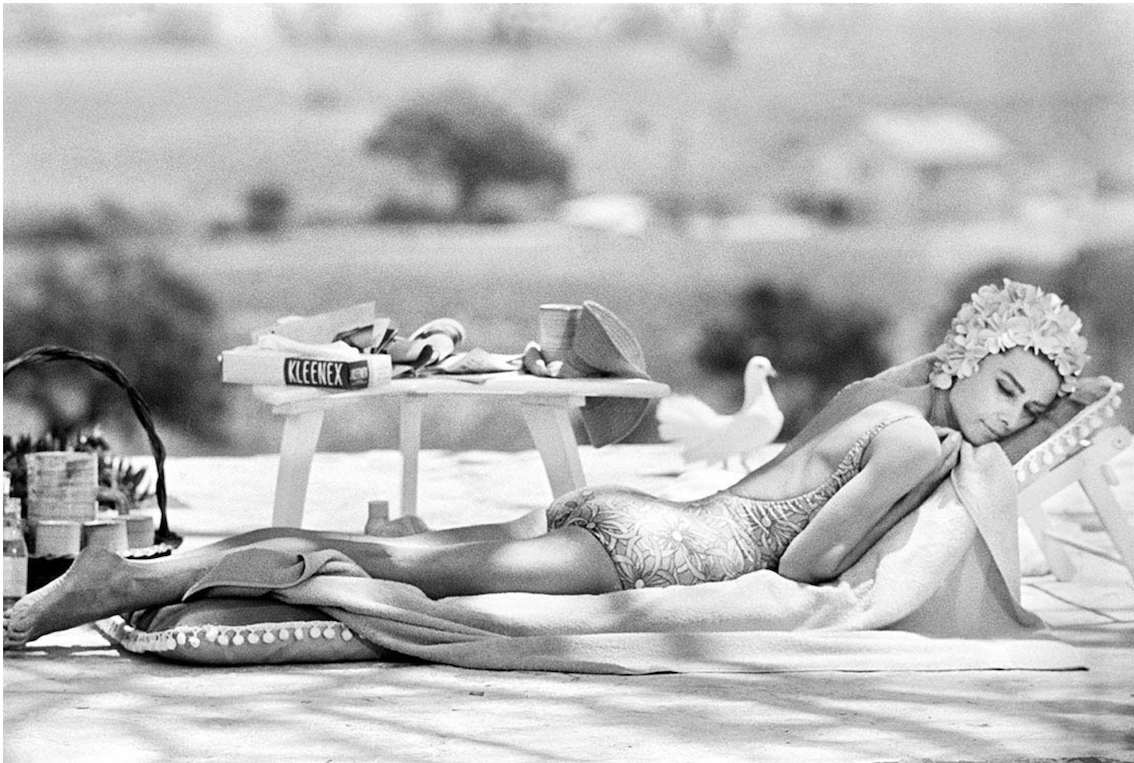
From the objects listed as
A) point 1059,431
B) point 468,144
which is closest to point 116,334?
point 468,144

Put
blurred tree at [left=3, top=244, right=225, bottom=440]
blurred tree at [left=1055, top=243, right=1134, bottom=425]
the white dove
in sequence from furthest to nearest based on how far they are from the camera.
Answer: blurred tree at [left=1055, top=243, right=1134, bottom=425] < blurred tree at [left=3, top=244, right=225, bottom=440] < the white dove

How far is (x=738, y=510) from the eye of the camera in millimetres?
3301

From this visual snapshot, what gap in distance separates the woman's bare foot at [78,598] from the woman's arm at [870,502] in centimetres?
128

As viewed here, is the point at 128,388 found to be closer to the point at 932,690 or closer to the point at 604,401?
the point at 604,401

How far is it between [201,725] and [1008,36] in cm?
585

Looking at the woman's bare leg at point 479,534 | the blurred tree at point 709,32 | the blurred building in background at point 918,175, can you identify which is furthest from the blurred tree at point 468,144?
the woman's bare leg at point 479,534

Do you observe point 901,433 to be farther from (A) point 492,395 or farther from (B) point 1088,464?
(A) point 492,395

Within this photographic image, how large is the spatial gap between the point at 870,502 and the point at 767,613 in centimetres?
30

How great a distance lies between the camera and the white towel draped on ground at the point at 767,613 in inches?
117

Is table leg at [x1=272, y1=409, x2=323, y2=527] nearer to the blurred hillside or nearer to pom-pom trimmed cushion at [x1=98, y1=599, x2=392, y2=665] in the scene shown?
pom-pom trimmed cushion at [x1=98, y1=599, x2=392, y2=665]

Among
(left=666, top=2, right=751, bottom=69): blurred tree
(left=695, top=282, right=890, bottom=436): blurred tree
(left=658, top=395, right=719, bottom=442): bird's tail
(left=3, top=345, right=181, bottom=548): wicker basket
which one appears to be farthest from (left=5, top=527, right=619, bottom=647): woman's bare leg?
(left=695, top=282, right=890, bottom=436): blurred tree

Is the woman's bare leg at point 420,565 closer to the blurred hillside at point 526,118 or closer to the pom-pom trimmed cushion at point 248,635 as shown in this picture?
the pom-pom trimmed cushion at point 248,635

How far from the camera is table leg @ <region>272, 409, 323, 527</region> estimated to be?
3.71m

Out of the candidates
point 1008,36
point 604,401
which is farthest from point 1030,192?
point 604,401
